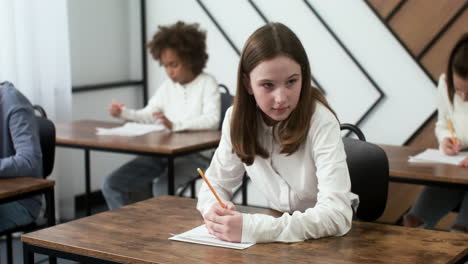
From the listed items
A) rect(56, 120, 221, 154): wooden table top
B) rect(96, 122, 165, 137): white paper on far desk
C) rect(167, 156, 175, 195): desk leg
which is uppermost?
rect(96, 122, 165, 137): white paper on far desk

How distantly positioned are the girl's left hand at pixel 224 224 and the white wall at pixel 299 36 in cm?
255

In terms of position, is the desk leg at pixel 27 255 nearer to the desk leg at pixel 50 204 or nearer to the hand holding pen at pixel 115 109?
the desk leg at pixel 50 204

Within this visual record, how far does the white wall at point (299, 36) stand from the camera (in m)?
3.87

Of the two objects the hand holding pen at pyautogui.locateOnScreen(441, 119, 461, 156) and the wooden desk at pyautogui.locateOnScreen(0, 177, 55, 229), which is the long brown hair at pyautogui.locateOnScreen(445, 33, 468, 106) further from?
the wooden desk at pyautogui.locateOnScreen(0, 177, 55, 229)

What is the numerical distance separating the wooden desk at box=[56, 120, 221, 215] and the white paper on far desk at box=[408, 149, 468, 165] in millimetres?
931

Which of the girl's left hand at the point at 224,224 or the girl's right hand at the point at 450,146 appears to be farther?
the girl's right hand at the point at 450,146

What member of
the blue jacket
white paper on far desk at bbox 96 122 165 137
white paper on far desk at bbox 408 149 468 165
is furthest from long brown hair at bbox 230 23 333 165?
white paper on far desk at bbox 96 122 165 137

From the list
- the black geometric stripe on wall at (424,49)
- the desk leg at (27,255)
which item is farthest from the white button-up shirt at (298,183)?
the black geometric stripe on wall at (424,49)

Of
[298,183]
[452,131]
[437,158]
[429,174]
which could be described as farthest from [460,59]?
[298,183]

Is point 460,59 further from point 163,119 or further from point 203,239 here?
point 203,239

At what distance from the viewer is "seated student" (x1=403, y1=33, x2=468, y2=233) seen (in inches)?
108

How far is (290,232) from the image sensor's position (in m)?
1.51

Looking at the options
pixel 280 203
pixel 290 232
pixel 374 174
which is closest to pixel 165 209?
pixel 280 203

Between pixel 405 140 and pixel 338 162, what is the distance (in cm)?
236
